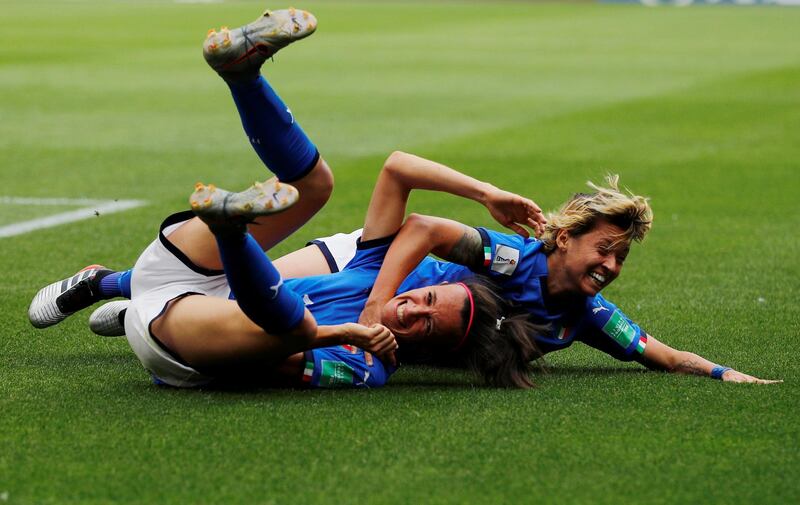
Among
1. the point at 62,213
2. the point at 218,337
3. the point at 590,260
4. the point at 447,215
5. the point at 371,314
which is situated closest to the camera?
the point at 218,337

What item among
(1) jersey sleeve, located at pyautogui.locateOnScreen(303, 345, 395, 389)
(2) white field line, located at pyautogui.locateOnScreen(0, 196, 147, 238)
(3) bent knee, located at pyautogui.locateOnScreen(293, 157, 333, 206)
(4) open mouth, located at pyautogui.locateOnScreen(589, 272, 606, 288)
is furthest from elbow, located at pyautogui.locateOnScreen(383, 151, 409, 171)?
(2) white field line, located at pyautogui.locateOnScreen(0, 196, 147, 238)

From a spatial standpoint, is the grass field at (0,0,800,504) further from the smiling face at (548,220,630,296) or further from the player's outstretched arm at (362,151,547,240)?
the player's outstretched arm at (362,151,547,240)

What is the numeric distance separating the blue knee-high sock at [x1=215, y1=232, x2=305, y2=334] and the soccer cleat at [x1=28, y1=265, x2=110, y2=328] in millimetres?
1585

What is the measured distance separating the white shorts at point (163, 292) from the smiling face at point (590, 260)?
1355 mm

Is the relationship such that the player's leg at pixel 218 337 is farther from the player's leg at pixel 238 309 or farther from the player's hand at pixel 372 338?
the player's hand at pixel 372 338

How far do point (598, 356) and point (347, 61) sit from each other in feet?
67.4

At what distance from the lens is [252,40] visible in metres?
5.25

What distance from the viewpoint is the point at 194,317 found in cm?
500

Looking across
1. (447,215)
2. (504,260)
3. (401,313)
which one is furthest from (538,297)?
(447,215)

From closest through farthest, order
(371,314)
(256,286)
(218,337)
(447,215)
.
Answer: (256,286)
(218,337)
(371,314)
(447,215)

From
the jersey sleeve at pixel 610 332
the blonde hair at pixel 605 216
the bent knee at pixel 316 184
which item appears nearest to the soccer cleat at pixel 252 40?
the bent knee at pixel 316 184

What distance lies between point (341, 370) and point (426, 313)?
1.38 feet

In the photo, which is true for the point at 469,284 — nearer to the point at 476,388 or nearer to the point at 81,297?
the point at 476,388

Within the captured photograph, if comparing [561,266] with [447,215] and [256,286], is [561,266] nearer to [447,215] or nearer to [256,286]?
[256,286]
